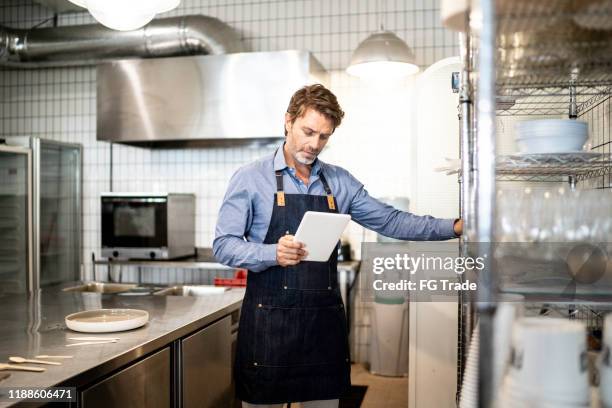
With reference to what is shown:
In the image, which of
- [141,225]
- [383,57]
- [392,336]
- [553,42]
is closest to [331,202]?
[553,42]

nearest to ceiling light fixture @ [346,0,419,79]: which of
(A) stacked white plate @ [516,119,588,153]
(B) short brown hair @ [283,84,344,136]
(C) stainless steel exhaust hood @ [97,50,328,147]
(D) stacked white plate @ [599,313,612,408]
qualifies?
(C) stainless steel exhaust hood @ [97,50,328,147]

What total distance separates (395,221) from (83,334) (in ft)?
4.08

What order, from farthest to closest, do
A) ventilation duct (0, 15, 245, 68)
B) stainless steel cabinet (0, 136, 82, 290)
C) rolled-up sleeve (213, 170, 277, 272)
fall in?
stainless steel cabinet (0, 136, 82, 290) < ventilation duct (0, 15, 245, 68) < rolled-up sleeve (213, 170, 277, 272)

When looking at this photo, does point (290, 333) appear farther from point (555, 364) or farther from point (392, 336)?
point (392, 336)

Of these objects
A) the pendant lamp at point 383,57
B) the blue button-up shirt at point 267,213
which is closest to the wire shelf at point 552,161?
the blue button-up shirt at point 267,213

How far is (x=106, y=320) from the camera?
2393mm

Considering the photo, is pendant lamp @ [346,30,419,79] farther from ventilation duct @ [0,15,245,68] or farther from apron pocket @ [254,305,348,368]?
apron pocket @ [254,305,348,368]

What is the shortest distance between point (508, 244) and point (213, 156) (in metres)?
3.97

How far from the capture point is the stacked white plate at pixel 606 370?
1226mm

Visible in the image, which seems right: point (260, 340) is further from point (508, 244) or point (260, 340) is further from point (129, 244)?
point (129, 244)

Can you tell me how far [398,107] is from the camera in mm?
4945

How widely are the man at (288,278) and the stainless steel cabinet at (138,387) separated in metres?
0.29

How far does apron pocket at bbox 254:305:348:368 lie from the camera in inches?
88.3

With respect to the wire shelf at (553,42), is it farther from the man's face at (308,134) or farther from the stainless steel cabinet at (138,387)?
the stainless steel cabinet at (138,387)
